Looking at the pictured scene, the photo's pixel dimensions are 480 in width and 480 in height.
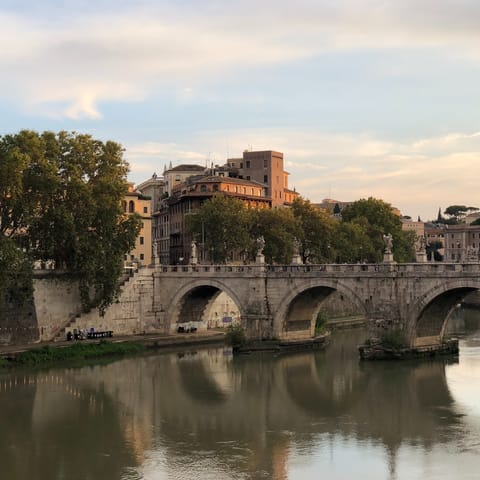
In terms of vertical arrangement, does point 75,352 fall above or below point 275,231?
below

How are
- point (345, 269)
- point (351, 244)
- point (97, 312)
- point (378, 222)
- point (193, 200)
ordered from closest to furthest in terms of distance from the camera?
point (345, 269), point (97, 312), point (351, 244), point (193, 200), point (378, 222)

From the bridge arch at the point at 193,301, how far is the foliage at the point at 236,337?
10.4 feet

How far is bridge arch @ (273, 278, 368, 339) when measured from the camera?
146 feet

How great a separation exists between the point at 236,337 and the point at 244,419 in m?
15.5

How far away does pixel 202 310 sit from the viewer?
5494 centimetres

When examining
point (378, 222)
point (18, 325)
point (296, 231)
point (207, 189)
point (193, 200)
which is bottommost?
point (18, 325)

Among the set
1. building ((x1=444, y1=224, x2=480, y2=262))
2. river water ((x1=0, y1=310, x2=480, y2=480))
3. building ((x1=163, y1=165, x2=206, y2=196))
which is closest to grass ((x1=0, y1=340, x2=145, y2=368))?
river water ((x1=0, y1=310, x2=480, y2=480))

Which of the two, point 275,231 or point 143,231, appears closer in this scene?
point 275,231

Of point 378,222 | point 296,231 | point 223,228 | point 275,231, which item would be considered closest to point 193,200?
point 223,228

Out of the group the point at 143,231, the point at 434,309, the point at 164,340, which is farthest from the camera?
the point at 143,231

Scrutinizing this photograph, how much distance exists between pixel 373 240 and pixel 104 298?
34.6 metres

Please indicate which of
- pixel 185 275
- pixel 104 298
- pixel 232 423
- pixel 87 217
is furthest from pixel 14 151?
pixel 232 423

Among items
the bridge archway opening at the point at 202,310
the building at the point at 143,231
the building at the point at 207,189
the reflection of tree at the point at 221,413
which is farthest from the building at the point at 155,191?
the reflection of tree at the point at 221,413

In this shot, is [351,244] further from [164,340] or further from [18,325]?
[18,325]
